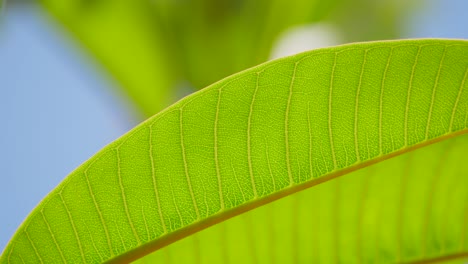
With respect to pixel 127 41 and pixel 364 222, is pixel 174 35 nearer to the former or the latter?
pixel 127 41

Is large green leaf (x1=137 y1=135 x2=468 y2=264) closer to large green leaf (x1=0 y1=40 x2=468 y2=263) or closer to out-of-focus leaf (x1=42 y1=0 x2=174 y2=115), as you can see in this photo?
large green leaf (x1=0 y1=40 x2=468 y2=263)

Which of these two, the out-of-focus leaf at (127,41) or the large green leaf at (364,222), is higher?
the out-of-focus leaf at (127,41)

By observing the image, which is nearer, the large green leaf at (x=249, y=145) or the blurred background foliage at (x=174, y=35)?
the large green leaf at (x=249, y=145)

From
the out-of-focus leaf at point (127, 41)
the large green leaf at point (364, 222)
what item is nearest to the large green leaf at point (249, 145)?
the large green leaf at point (364, 222)

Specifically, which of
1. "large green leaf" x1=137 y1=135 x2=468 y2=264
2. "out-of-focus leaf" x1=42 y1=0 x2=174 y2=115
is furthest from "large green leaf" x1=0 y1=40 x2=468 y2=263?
"out-of-focus leaf" x1=42 y1=0 x2=174 y2=115

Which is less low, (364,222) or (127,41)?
(127,41)

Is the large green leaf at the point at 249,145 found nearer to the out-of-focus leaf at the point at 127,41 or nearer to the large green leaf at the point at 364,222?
the large green leaf at the point at 364,222

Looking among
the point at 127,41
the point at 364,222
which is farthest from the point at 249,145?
the point at 127,41

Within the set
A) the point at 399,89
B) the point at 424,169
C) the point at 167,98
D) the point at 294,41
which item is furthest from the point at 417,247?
the point at 294,41
